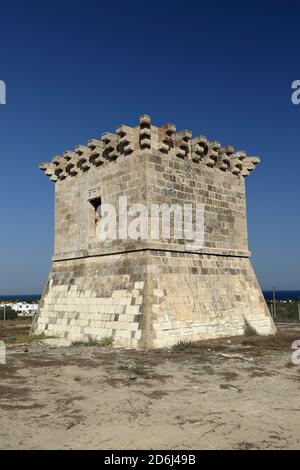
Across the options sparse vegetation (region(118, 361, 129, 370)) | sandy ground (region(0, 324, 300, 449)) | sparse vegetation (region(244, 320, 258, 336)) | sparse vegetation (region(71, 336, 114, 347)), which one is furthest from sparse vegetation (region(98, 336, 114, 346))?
sparse vegetation (region(244, 320, 258, 336))

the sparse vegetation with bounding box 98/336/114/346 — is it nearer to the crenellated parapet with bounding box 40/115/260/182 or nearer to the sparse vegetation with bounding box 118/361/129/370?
the sparse vegetation with bounding box 118/361/129/370

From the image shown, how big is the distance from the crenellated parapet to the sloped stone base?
3042mm

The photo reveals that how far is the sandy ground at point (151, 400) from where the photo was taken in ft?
13.7

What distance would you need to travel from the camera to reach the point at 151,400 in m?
5.61

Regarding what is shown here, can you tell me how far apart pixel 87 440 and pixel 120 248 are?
8114 millimetres

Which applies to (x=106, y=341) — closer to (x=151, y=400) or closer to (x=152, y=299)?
(x=152, y=299)

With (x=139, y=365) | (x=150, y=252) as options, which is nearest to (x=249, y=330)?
(x=150, y=252)

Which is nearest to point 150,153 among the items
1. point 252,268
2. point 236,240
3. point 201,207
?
point 201,207

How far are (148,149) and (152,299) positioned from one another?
418 cm

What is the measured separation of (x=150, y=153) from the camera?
11.6 metres

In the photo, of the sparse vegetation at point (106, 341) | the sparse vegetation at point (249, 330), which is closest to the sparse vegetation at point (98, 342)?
the sparse vegetation at point (106, 341)

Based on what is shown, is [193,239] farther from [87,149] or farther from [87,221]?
[87,149]

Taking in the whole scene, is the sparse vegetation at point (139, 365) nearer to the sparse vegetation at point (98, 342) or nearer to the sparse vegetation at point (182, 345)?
the sparse vegetation at point (182, 345)

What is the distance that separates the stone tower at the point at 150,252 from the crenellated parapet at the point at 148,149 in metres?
0.03
